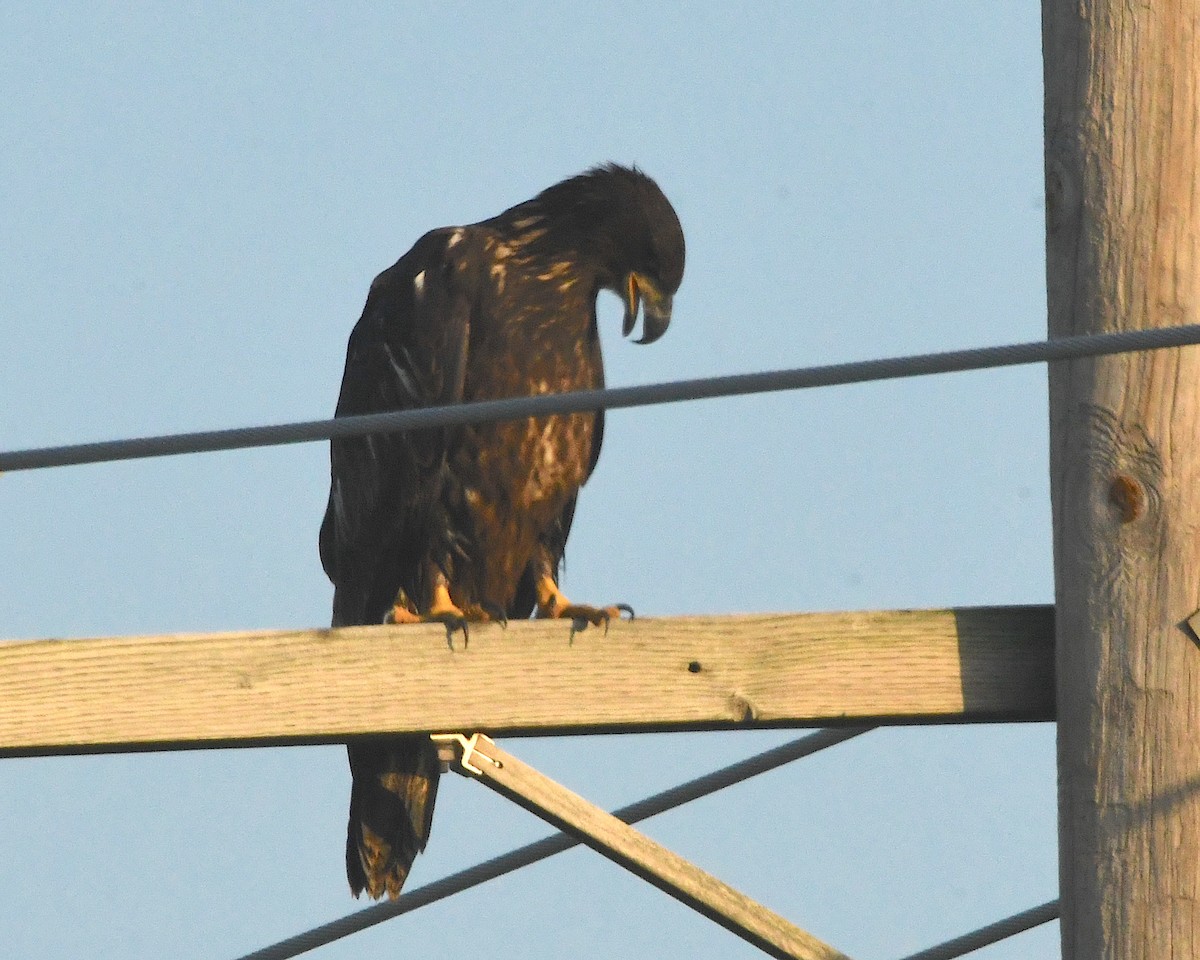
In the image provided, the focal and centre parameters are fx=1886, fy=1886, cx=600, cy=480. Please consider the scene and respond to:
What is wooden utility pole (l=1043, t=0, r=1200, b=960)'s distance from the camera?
8.56 feet

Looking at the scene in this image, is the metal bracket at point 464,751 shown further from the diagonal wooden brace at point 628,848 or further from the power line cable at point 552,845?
the power line cable at point 552,845

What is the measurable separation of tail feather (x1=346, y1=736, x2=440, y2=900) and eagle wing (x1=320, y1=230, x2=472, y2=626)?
764 mm

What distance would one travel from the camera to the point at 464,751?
3.04m

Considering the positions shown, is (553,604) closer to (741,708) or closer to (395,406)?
(395,406)

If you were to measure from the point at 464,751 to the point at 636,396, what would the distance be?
2.50 ft

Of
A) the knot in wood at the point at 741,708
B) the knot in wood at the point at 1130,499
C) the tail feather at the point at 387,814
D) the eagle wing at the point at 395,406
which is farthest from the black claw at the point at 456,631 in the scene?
the eagle wing at the point at 395,406

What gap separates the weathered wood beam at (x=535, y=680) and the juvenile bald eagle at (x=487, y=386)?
168cm

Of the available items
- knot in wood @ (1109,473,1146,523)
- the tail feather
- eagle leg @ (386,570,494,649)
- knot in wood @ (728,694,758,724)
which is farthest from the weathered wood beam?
the tail feather

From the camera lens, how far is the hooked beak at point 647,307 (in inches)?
205

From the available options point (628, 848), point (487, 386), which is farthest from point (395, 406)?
point (628, 848)

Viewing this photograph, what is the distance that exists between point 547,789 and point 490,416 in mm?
707

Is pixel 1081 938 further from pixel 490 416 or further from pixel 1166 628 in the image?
pixel 490 416

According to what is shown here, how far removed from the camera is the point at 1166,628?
2.67m

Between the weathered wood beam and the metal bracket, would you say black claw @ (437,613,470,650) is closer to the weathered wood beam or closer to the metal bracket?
the weathered wood beam
